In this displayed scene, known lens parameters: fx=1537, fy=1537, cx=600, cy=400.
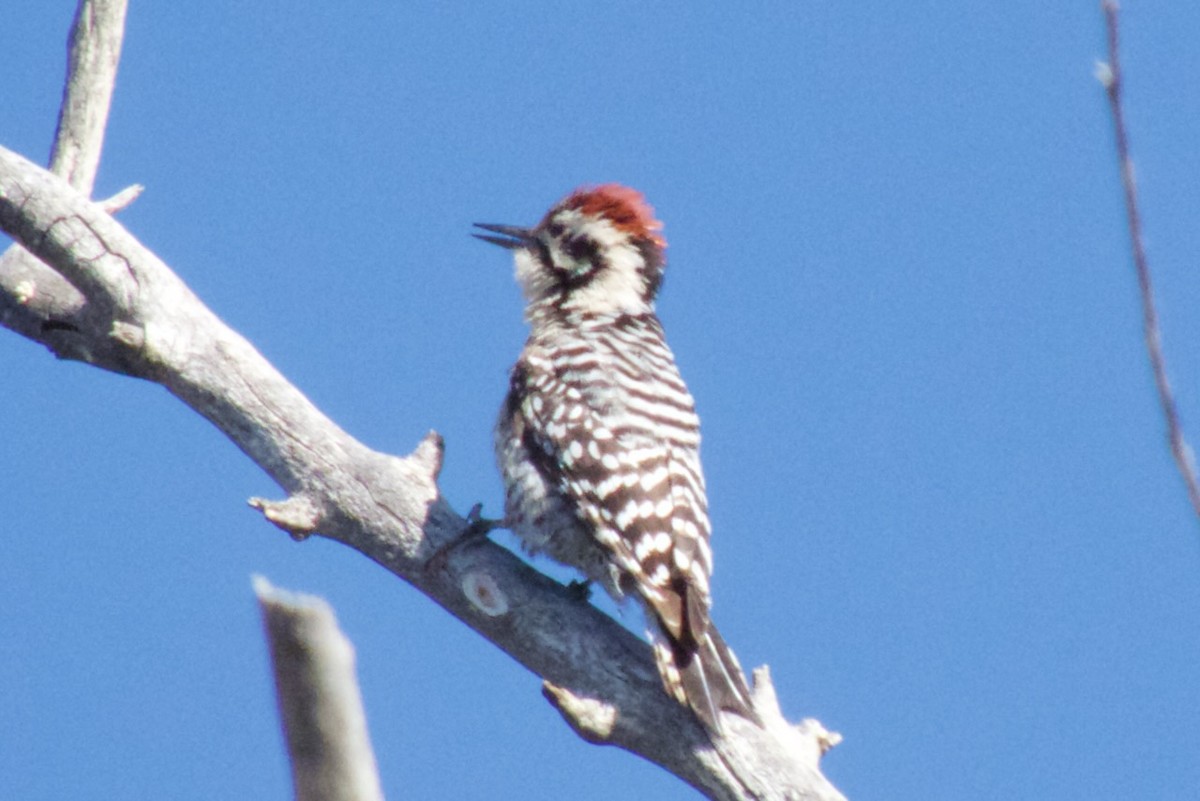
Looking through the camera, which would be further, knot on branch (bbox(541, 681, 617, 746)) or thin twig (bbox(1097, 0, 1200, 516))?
knot on branch (bbox(541, 681, 617, 746))

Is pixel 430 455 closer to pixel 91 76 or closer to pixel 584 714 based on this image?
pixel 584 714

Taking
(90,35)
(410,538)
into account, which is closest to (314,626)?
(410,538)

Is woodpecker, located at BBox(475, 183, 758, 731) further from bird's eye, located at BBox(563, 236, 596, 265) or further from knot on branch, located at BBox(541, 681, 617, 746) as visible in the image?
knot on branch, located at BBox(541, 681, 617, 746)

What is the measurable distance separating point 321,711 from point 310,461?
3.42 m

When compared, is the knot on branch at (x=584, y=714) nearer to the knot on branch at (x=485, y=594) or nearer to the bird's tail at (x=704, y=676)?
the bird's tail at (x=704, y=676)

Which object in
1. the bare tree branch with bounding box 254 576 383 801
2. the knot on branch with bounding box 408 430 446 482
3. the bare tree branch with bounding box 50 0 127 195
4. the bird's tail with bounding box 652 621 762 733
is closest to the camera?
the bare tree branch with bounding box 254 576 383 801

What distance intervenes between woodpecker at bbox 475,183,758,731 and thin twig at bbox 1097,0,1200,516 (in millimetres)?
2808

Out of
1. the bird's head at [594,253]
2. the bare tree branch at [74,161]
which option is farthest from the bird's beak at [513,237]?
the bare tree branch at [74,161]

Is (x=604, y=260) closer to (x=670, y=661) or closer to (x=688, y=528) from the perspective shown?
(x=688, y=528)

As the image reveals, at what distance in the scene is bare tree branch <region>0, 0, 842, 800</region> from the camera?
436cm

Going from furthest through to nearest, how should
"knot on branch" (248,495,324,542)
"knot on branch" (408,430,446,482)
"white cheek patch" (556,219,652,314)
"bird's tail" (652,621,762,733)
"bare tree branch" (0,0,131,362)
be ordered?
"white cheek patch" (556,219,652,314) < "bare tree branch" (0,0,131,362) < "knot on branch" (408,430,446,482) < "knot on branch" (248,495,324,542) < "bird's tail" (652,621,762,733)

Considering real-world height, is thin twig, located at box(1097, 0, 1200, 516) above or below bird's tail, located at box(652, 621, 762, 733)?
below

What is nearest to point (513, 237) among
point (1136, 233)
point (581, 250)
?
point (581, 250)

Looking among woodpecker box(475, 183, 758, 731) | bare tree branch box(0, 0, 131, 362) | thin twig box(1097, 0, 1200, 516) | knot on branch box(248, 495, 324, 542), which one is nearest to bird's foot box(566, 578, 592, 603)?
woodpecker box(475, 183, 758, 731)
